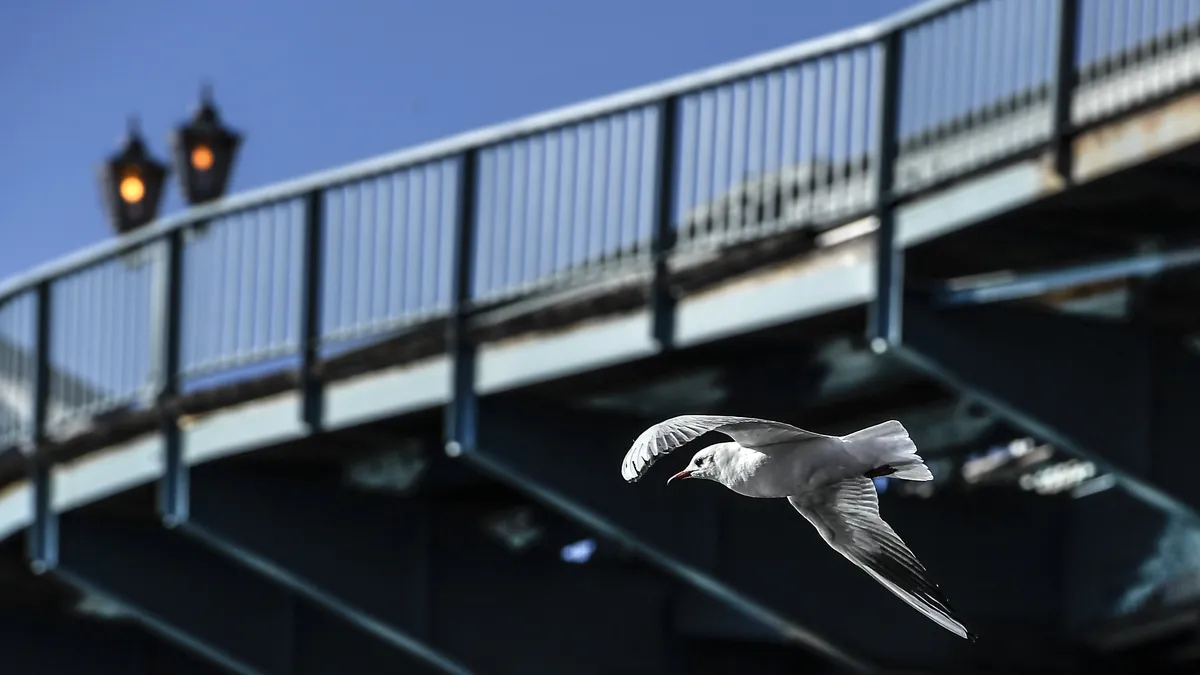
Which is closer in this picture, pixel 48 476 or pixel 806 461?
pixel 806 461

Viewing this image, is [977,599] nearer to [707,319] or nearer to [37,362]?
[707,319]

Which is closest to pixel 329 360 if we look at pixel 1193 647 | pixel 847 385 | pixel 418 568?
pixel 418 568

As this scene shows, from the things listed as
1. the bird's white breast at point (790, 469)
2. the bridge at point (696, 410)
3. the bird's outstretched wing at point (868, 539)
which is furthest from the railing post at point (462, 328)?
the bird's white breast at point (790, 469)

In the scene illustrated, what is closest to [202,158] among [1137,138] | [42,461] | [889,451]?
[42,461]

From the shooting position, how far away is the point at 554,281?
1606cm

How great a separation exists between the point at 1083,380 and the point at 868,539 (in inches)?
376

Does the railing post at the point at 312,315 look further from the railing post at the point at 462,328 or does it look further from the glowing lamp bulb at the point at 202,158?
the glowing lamp bulb at the point at 202,158

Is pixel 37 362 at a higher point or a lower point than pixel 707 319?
lower

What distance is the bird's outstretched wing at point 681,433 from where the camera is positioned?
15.7 ft

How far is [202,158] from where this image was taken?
22281 millimetres

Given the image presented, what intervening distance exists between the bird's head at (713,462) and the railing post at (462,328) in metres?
11.2

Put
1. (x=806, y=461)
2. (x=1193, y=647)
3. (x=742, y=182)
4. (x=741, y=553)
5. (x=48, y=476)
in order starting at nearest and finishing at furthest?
(x=806, y=461) < (x=742, y=182) < (x=741, y=553) < (x=1193, y=647) < (x=48, y=476)

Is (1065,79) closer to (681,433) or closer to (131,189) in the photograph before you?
(681,433)

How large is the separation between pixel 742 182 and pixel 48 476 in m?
7.75
